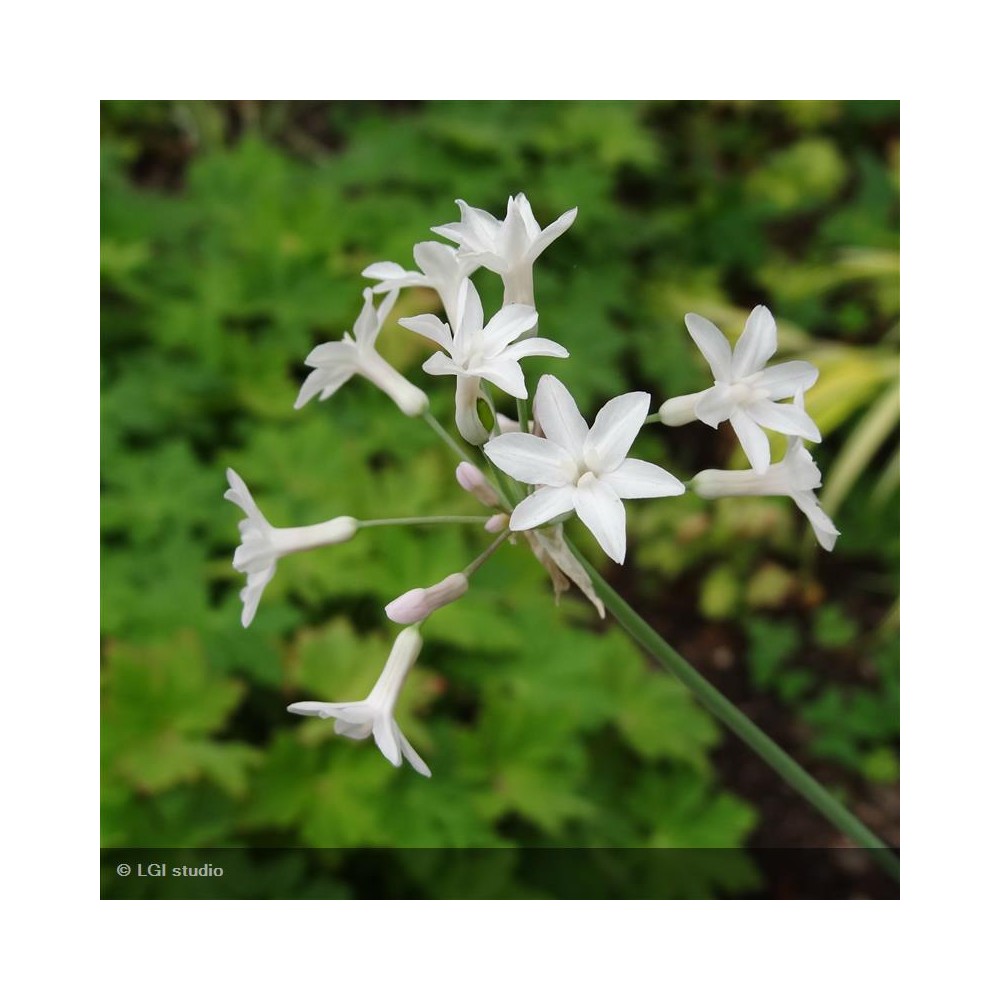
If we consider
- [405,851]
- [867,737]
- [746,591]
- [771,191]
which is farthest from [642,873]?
[771,191]

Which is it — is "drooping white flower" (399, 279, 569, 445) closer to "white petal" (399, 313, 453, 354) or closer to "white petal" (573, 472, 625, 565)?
"white petal" (399, 313, 453, 354)

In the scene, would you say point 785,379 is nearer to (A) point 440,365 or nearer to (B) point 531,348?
(B) point 531,348

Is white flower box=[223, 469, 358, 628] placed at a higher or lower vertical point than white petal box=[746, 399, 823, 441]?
lower

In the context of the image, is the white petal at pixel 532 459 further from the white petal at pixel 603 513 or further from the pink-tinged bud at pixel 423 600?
the pink-tinged bud at pixel 423 600

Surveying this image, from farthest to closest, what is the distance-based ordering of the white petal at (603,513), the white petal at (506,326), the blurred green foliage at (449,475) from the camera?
the blurred green foliage at (449,475)
the white petal at (506,326)
the white petal at (603,513)

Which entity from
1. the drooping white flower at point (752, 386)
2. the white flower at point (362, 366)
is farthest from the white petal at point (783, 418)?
the white flower at point (362, 366)

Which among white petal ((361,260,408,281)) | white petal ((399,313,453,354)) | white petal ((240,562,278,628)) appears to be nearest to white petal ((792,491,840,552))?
white petal ((399,313,453,354))

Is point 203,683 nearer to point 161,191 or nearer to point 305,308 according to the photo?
point 305,308
